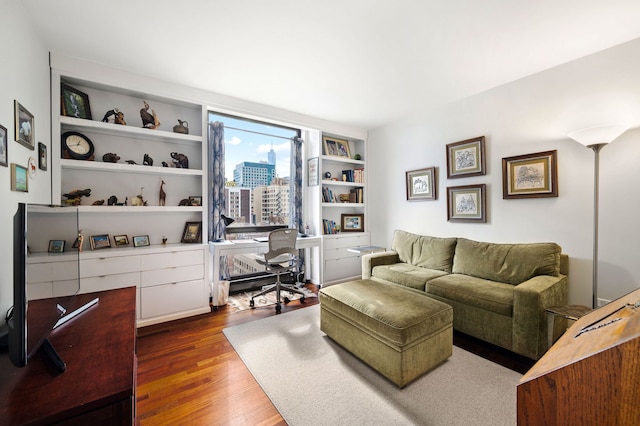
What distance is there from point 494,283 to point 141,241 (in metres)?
3.81

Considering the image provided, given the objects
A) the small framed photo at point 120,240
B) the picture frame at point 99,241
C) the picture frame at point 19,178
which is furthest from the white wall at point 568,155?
the picture frame at point 19,178

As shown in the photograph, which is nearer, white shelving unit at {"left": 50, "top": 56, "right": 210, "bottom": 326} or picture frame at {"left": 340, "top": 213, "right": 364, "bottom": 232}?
white shelving unit at {"left": 50, "top": 56, "right": 210, "bottom": 326}

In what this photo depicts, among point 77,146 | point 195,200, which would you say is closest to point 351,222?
point 195,200

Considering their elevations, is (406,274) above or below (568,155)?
below

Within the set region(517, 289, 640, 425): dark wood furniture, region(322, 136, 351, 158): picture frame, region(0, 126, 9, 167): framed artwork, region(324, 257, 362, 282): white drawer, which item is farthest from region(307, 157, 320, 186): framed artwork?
region(517, 289, 640, 425): dark wood furniture

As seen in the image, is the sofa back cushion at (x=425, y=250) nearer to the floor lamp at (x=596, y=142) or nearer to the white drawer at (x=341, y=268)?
the white drawer at (x=341, y=268)

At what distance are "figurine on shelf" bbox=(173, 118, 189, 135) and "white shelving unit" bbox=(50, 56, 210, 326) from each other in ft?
0.19

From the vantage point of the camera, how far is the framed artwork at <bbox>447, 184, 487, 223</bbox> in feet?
10.5

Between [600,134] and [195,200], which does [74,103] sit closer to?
[195,200]

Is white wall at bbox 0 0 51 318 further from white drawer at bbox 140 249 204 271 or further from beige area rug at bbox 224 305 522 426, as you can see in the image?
beige area rug at bbox 224 305 522 426

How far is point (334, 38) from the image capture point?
2170mm

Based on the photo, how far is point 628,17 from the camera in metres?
1.95

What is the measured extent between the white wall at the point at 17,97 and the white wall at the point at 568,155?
4124mm

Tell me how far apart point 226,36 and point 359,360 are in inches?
114
